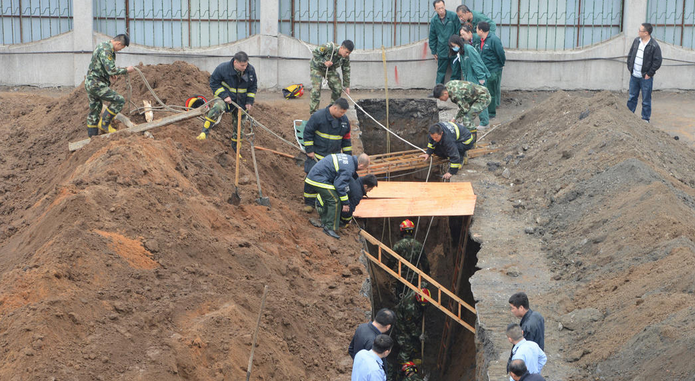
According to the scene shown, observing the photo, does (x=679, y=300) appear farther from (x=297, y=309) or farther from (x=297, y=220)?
(x=297, y=220)

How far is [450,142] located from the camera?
12.0 m

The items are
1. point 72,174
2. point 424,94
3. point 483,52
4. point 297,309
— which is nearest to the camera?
point 297,309

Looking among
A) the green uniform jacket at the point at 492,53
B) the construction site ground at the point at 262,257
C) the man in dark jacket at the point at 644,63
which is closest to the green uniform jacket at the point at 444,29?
the green uniform jacket at the point at 492,53

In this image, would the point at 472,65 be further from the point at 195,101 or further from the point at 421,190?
the point at 195,101

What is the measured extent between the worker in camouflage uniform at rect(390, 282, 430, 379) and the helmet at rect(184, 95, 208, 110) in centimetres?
438

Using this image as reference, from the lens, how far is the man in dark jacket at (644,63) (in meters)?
13.9

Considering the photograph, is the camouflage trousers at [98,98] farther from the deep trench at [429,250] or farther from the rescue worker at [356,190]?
the deep trench at [429,250]

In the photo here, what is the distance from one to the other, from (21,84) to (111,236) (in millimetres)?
11689

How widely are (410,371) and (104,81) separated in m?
6.05

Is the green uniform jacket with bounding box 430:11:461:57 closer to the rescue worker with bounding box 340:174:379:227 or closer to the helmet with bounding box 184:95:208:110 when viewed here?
the helmet with bounding box 184:95:208:110

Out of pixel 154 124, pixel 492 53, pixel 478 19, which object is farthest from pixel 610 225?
pixel 478 19

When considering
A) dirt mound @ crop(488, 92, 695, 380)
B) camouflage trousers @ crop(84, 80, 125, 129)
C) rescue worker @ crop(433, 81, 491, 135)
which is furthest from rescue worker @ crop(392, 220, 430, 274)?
camouflage trousers @ crop(84, 80, 125, 129)

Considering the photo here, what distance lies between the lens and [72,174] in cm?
948

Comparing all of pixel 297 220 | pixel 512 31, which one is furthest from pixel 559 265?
pixel 512 31
